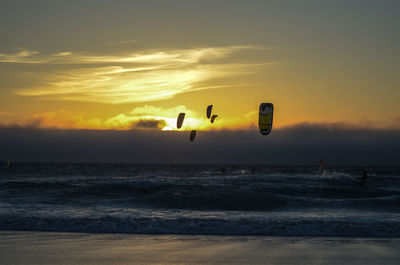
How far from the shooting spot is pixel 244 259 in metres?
6.16

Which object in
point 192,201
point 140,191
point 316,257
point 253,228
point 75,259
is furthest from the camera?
point 140,191

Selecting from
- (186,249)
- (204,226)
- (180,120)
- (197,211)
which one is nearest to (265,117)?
(197,211)

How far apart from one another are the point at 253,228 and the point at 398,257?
12.4 ft

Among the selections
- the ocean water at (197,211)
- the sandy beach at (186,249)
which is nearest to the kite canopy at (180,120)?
the ocean water at (197,211)

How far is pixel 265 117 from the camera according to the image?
15281 mm

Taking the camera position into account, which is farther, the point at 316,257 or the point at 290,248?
the point at 290,248

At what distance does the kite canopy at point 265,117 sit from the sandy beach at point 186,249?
682 cm

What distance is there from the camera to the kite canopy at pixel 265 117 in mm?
15188

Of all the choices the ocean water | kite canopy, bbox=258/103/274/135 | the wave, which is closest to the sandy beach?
the wave

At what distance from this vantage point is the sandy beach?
6.05 m

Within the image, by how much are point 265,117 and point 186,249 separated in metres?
8.96

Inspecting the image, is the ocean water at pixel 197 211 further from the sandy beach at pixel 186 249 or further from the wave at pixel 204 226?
Result: the sandy beach at pixel 186 249

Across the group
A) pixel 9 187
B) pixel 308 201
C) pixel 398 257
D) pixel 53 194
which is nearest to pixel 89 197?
pixel 53 194

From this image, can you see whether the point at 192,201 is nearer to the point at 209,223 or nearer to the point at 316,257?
the point at 209,223
